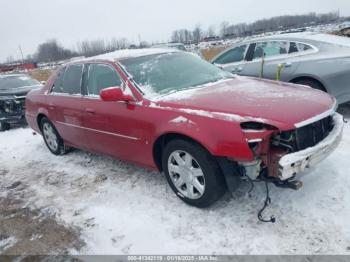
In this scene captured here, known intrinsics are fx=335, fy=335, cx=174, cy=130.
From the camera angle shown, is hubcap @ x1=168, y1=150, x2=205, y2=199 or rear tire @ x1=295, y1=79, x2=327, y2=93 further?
rear tire @ x1=295, y1=79, x2=327, y2=93

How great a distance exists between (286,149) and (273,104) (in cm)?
45

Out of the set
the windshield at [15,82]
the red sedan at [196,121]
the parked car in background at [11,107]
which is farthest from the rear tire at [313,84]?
the windshield at [15,82]

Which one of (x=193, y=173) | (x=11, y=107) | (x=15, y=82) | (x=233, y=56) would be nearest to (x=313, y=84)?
(x=233, y=56)

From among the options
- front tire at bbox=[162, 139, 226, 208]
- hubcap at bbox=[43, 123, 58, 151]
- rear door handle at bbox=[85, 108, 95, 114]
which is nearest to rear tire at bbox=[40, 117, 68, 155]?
hubcap at bbox=[43, 123, 58, 151]

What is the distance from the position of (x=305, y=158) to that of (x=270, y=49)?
4097mm

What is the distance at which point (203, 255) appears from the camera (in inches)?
115

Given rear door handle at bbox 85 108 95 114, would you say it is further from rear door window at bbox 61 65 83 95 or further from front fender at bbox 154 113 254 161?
front fender at bbox 154 113 254 161

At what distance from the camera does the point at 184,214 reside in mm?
3547

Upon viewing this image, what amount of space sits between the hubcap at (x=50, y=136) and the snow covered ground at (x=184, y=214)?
1.06 m

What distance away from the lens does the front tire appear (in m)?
3.24

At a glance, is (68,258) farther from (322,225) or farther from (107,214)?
(322,225)

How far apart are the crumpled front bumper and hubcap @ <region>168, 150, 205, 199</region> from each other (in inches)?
32.1

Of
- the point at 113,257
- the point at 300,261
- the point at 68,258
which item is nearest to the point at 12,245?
the point at 68,258

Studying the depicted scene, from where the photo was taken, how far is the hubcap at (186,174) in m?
3.42
